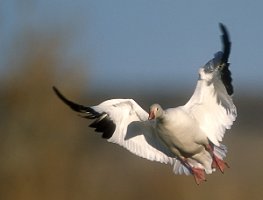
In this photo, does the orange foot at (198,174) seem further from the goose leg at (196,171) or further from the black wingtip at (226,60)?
the black wingtip at (226,60)

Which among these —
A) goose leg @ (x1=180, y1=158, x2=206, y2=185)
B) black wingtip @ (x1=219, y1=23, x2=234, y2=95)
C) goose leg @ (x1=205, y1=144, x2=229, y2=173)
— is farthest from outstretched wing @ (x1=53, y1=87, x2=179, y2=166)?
black wingtip @ (x1=219, y1=23, x2=234, y2=95)

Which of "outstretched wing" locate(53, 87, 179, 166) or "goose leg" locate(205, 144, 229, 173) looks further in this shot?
"goose leg" locate(205, 144, 229, 173)

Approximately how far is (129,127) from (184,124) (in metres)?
0.45

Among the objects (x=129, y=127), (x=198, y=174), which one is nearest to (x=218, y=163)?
(x=198, y=174)

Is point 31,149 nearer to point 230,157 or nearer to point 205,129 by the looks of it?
point 205,129

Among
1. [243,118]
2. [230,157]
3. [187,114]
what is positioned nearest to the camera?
[187,114]

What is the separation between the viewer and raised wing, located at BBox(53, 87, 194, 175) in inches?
374

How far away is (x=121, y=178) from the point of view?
1812 cm

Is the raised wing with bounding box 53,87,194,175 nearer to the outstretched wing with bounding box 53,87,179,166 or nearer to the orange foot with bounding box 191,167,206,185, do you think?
the outstretched wing with bounding box 53,87,179,166

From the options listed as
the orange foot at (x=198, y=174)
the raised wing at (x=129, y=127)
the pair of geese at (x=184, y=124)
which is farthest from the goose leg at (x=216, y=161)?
the raised wing at (x=129, y=127)

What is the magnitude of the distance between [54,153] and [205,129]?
218 inches

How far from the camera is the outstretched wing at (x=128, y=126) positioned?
950 cm

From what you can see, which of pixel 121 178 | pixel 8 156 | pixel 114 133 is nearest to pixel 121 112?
pixel 114 133

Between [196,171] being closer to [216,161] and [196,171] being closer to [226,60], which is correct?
[216,161]
